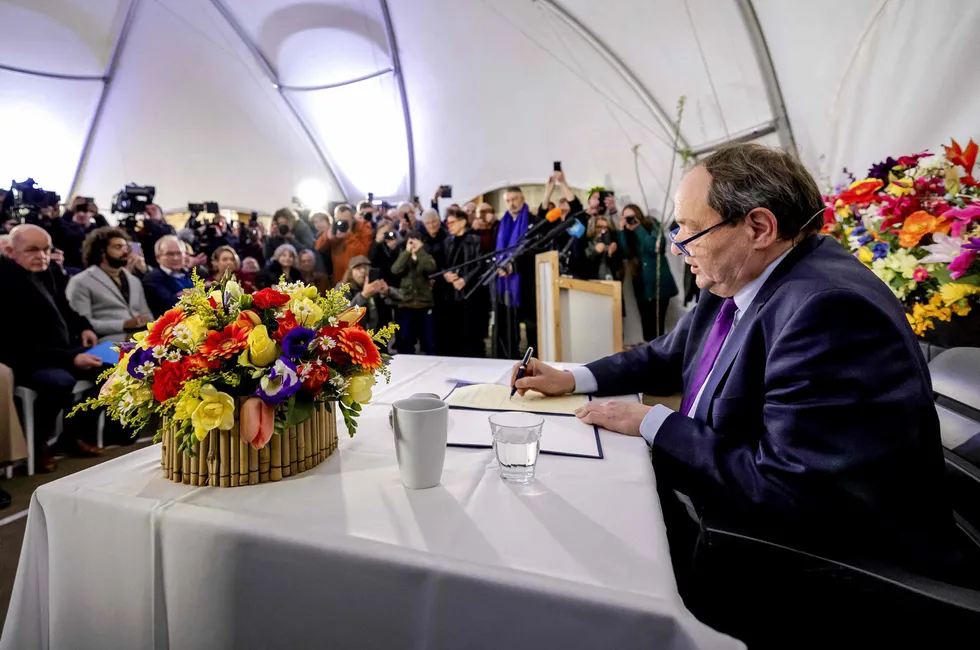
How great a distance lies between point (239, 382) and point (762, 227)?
3.03 ft

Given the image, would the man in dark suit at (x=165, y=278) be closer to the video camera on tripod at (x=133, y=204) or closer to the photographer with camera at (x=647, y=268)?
the video camera on tripod at (x=133, y=204)

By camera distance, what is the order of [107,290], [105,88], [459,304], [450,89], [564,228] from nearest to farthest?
[564,228], [107,290], [459,304], [450,89], [105,88]

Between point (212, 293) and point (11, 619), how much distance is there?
0.55 m

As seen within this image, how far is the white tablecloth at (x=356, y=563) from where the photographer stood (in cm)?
53

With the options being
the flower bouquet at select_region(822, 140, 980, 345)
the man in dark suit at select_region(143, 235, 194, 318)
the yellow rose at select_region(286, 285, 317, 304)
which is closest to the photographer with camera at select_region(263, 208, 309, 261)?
the man in dark suit at select_region(143, 235, 194, 318)

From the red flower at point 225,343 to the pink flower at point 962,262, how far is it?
1358 mm

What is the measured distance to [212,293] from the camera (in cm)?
82

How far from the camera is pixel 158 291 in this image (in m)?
3.39

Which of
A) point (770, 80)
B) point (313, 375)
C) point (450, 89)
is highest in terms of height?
point (450, 89)

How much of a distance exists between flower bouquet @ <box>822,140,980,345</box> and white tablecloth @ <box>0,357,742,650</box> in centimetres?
88

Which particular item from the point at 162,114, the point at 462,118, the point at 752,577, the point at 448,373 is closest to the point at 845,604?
the point at 752,577

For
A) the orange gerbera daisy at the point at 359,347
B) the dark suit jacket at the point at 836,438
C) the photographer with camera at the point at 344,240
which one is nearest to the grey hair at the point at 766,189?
the dark suit jacket at the point at 836,438

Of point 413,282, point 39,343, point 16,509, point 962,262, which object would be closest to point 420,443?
point 962,262

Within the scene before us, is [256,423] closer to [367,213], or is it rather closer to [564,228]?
[564,228]
